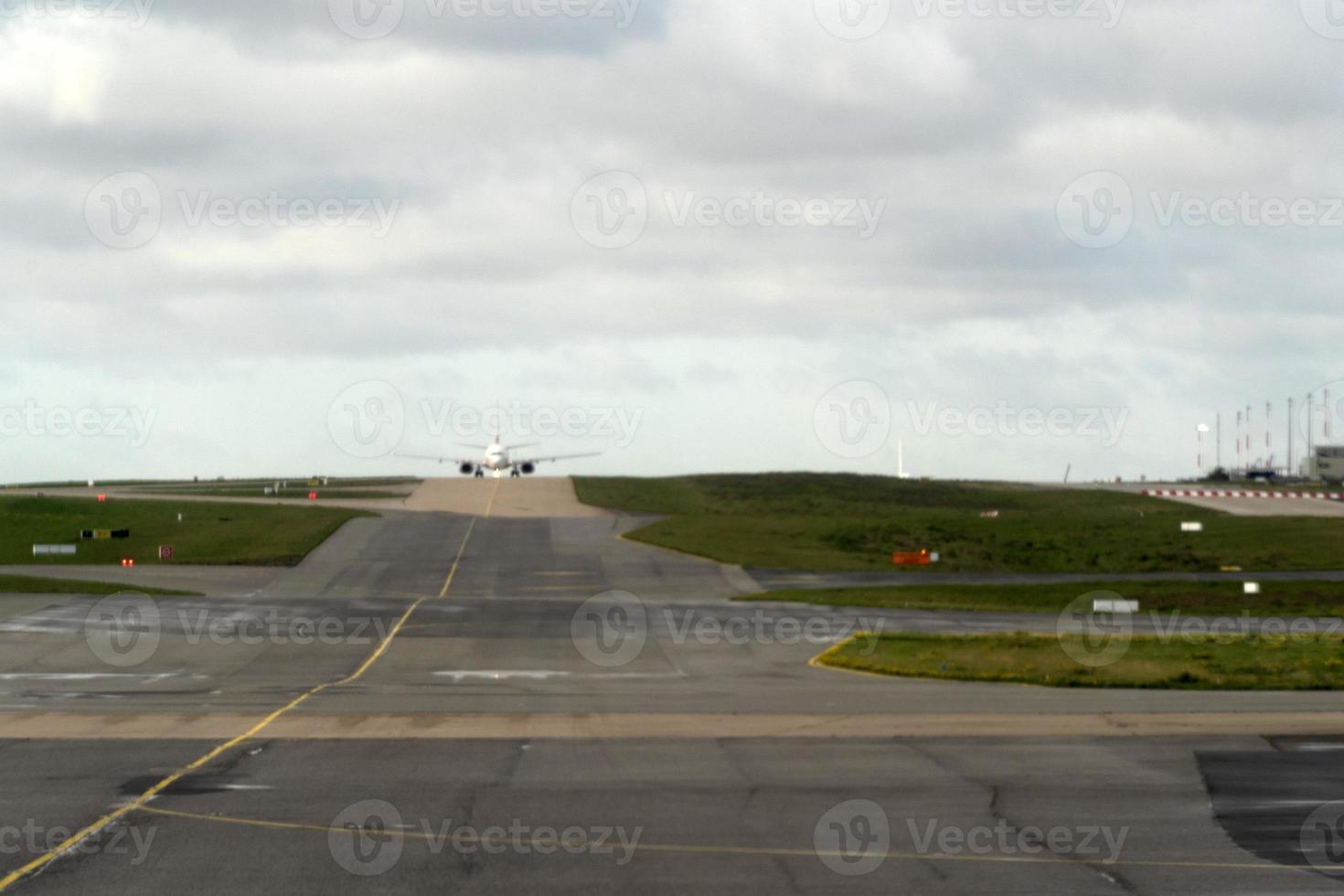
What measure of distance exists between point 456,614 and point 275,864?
37.8 meters

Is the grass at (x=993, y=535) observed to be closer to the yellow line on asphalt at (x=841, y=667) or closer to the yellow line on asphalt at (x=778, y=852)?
the yellow line on asphalt at (x=841, y=667)

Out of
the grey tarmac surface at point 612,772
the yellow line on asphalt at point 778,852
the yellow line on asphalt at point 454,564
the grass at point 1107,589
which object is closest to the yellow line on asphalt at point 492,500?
the yellow line on asphalt at point 454,564

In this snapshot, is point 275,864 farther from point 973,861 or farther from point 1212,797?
point 1212,797

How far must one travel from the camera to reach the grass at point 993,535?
3053 inches

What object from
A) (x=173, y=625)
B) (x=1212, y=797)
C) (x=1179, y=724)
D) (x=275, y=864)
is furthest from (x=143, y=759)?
(x=173, y=625)

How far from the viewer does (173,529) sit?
89.1m

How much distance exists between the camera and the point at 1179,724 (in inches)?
1190

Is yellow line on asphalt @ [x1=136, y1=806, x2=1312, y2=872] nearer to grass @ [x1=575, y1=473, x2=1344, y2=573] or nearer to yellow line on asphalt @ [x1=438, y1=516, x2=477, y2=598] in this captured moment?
yellow line on asphalt @ [x1=438, y1=516, x2=477, y2=598]

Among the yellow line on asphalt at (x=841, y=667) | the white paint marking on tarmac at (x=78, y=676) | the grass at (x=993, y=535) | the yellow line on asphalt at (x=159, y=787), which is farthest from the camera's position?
the grass at (x=993, y=535)

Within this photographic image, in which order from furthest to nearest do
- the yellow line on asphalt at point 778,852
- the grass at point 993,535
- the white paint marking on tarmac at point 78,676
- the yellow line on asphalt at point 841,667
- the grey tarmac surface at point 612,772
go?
the grass at point 993,535, the yellow line on asphalt at point 841,667, the white paint marking on tarmac at point 78,676, the yellow line on asphalt at point 778,852, the grey tarmac surface at point 612,772

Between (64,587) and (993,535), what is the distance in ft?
180

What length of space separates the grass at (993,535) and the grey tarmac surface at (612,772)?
3400 cm

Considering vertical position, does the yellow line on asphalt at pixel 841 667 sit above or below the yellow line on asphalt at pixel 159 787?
below

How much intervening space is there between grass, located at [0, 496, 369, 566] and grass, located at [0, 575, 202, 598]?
11997mm
